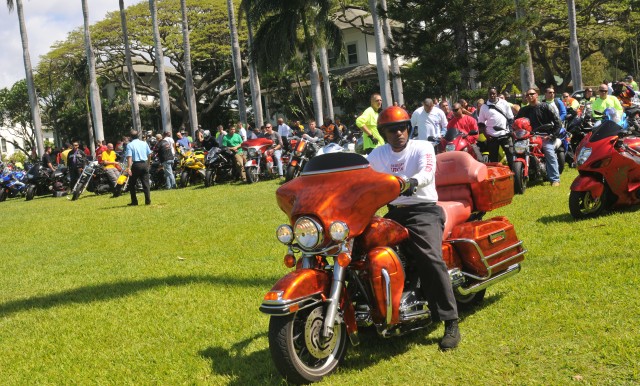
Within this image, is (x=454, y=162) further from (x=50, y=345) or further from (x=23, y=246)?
(x=23, y=246)

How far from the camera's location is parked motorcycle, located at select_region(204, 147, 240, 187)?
70.9 feet

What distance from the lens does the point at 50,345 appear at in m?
6.13

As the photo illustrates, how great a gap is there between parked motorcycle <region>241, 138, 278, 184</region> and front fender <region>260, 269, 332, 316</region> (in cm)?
1618

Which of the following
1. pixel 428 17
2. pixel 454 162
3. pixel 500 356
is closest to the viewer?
pixel 500 356

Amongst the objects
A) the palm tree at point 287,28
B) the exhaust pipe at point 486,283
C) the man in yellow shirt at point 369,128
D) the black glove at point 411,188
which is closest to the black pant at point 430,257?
the black glove at point 411,188

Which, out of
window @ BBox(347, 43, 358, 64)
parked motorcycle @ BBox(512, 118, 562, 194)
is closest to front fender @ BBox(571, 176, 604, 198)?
parked motorcycle @ BBox(512, 118, 562, 194)

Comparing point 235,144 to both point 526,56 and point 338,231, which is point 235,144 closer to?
point 526,56

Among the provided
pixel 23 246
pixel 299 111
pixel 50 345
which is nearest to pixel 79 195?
pixel 23 246

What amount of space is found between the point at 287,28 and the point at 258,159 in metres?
9.24

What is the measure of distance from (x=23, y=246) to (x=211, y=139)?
12.5 metres

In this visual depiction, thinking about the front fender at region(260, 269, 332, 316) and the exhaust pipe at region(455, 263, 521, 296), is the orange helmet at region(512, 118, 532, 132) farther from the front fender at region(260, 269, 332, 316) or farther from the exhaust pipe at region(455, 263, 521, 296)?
the front fender at region(260, 269, 332, 316)

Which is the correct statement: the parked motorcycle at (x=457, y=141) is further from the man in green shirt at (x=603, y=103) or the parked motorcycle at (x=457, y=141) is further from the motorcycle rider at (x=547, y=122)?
the man in green shirt at (x=603, y=103)

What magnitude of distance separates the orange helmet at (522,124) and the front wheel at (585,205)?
3.79 m

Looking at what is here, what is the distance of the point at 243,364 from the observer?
5.23 meters
